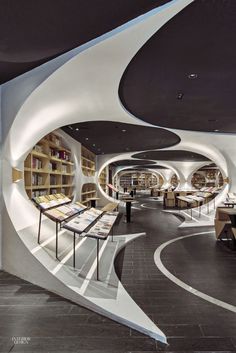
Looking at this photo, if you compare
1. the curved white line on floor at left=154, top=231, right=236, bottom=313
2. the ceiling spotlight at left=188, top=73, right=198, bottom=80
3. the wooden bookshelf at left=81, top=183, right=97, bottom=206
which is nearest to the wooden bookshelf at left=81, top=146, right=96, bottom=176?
the wooden bookshelf at left=81, top=183, right=97, bottom=206

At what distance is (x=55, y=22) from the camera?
2.18 metres

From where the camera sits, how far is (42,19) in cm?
213

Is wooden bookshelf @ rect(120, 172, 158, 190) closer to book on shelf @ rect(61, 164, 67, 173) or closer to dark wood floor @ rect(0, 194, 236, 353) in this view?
book on shelf @ rect(61, 164, 67, 173)

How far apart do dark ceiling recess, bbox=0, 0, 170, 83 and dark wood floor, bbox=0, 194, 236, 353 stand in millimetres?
2853

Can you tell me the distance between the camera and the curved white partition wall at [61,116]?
2555mm

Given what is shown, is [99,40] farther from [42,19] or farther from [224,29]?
[224,29]

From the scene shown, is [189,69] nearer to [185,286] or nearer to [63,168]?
[185,286]

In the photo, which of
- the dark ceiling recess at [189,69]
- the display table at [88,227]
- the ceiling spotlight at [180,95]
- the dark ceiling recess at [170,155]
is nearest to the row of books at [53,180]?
the dark ceiling recess at [189,69]

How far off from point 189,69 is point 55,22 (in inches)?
75.4

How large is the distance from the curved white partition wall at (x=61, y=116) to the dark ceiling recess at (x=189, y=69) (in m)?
0.16

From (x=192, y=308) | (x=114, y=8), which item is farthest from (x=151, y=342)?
(x=114, y=8)

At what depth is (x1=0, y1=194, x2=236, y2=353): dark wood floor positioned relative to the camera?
7.00 feet

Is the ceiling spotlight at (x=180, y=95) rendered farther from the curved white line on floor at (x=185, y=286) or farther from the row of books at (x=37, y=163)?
the row of books at (x=37, y=163)

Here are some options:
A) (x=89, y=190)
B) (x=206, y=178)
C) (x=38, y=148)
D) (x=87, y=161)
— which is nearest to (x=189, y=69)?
(x=38, y=148)
